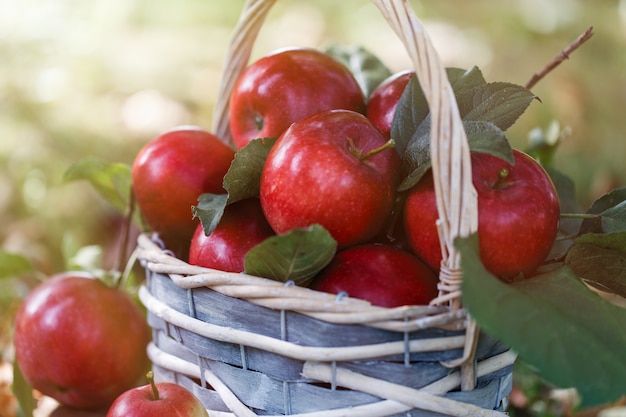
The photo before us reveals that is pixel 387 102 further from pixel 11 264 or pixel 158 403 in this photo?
pixel 11 264

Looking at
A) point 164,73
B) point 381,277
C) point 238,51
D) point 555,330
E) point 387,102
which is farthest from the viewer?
point 164,73

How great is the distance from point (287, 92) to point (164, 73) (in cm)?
164

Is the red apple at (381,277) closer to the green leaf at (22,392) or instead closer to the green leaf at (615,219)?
the green leaf at (615,219)

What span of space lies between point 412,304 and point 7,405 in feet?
2.24

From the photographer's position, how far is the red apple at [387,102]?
2.53 ft

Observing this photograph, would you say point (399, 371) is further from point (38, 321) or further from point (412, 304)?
point (38, 321)

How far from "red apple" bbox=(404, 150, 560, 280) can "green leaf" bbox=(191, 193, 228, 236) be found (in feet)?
0.60

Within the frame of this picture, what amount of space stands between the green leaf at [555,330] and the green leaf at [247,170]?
0.82 ft

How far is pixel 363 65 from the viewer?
0.98 m

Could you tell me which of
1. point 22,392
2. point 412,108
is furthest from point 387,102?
point 22,392

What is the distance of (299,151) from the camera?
642mm

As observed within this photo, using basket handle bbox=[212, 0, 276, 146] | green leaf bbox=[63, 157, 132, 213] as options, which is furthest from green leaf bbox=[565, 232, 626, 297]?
green leaf bbox=[63, 157, 132, 213]

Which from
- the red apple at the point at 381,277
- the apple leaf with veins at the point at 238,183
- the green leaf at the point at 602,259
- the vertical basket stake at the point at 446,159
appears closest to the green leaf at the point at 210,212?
the apple leaf with veins at the point at 238,183

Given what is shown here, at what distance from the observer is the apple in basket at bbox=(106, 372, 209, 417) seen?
639 mm
